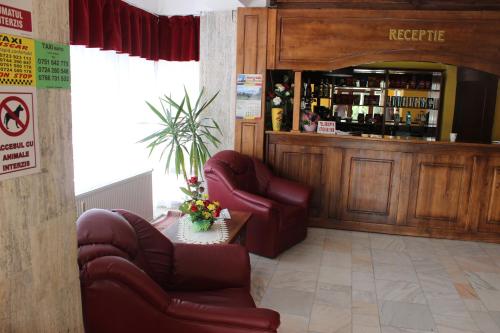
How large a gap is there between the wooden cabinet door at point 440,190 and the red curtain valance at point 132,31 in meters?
3.24

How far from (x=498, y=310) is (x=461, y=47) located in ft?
9.13

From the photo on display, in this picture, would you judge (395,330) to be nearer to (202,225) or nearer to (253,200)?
(202,225)

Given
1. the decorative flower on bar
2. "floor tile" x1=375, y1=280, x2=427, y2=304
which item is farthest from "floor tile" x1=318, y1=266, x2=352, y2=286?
the decorative flower on bar

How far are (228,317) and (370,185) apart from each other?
3487mm

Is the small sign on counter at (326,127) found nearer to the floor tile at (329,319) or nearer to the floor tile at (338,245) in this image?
the floor tile at (338,245)

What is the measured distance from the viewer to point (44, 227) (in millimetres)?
1350

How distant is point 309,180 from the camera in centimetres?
504

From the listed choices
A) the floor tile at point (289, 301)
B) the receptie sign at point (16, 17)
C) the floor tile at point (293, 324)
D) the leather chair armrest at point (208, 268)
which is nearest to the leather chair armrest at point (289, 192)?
the floor tile at point (289, 301)

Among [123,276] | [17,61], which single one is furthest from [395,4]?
[17,61]

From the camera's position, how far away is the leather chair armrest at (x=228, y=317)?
5.75 ft

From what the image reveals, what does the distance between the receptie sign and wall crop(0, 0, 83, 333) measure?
27mm

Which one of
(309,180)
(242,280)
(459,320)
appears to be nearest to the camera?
(242,280)

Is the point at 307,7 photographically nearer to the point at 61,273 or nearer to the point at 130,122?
the point at 130,122

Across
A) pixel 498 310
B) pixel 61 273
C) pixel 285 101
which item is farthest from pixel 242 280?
pixel 285 101
